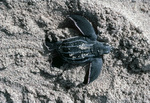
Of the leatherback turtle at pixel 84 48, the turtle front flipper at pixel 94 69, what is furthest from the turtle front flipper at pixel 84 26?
the turtle front flipper at pixel 94 69

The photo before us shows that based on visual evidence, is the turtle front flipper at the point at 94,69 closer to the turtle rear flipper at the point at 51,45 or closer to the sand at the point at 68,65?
the sand at the point at 68,65

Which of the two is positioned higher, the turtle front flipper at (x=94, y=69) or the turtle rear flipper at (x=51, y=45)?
the turtle rear flipper at (x=51, y=45)

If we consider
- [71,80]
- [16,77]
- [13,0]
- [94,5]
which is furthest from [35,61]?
[94,5]

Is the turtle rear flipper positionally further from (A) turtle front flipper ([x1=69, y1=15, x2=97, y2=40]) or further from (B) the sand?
(A) turtle front flipper ([x1=69, y1=15, x2=97, y2=40])

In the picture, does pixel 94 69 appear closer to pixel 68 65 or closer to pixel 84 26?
pixel 68 65

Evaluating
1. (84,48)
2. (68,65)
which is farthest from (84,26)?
(68,65)

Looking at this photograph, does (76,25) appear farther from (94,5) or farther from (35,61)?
(35,61)

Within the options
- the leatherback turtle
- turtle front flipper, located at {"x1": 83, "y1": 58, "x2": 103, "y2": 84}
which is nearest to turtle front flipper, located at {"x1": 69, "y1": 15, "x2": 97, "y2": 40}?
the leatherback turtle
